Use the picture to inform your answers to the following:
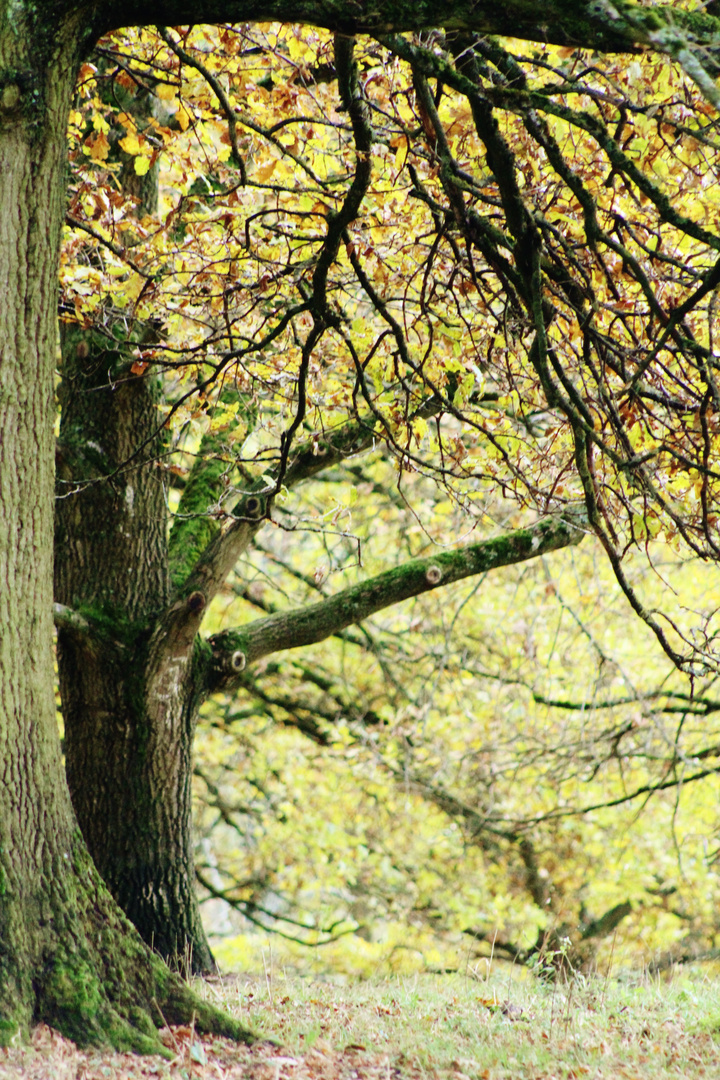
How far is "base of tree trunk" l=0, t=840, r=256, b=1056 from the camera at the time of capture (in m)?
2.96

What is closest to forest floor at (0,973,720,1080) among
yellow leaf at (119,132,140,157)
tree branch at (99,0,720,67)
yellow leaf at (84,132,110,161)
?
tree branch at (99,0,720,67)

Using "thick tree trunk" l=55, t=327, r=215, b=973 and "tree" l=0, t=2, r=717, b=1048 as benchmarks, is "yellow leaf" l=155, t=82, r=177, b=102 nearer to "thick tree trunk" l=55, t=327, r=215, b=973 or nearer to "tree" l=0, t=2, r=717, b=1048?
"tree" l=0, t=2, r=717, b=1048

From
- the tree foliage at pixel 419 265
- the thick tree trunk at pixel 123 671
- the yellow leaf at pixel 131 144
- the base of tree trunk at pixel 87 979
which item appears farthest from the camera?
the thick tree trunk at pixel 123 671

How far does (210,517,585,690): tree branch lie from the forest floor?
196cm

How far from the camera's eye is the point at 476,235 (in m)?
3.91

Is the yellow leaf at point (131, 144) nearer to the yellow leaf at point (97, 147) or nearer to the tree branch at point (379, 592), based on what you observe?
the yellow leaf at point (97, 147)

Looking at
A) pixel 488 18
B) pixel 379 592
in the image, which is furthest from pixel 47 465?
pixel 379 592

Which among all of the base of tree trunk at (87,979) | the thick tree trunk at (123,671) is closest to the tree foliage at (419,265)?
the thick tree trunk at (123,671)

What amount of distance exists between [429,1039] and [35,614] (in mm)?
2360

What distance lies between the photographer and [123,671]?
228 inches

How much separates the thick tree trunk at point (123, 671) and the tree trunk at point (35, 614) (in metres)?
2.36

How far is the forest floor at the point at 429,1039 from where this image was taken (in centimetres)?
301

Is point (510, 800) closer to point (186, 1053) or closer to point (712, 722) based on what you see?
point (712, 722)

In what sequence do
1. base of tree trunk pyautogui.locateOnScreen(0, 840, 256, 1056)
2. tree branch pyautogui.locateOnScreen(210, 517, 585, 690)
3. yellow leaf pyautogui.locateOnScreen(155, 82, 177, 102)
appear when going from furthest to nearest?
tree branch pyautogui.locateOnScreen(210, 517, 585, 690)
yellow leaf pyautogui.locateOnScreen(155, 82, 177, 102)
base of tree trunk pyautogui.locateOnScreen(0, 840, 256, 1056)
